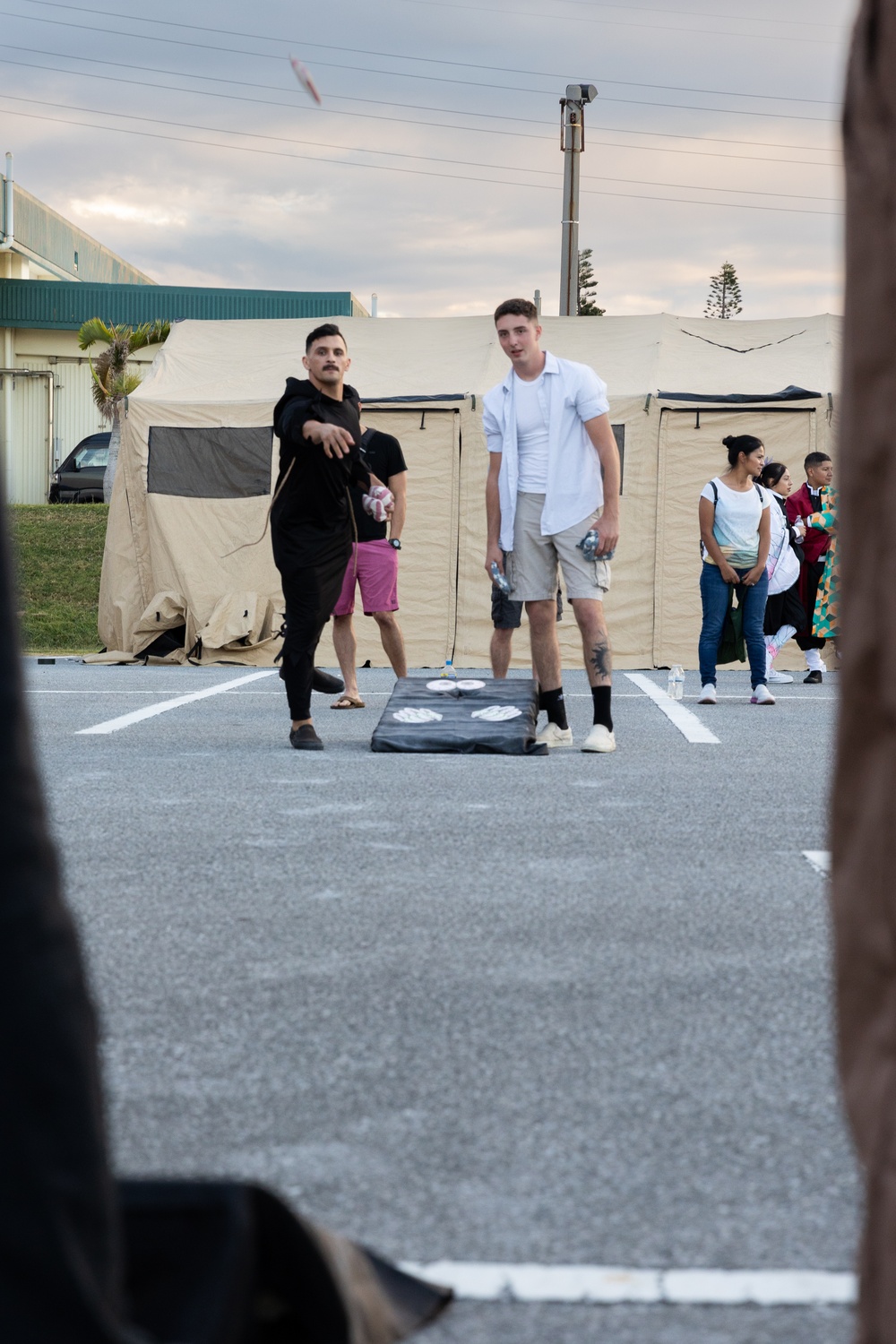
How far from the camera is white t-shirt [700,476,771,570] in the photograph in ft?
33.3

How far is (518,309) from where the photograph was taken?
7.35 m

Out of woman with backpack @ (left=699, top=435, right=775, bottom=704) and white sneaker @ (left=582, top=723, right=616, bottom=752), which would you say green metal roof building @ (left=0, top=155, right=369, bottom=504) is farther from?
white sneaker @ (left=582, top=723, right=616, bottom=752)

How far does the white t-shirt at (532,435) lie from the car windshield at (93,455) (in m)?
21.6

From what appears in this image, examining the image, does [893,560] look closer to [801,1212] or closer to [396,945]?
[801,1212]

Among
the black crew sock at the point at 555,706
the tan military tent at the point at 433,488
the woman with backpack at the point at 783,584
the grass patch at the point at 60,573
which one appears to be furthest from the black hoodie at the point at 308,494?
the grass patch at the point at 60,573

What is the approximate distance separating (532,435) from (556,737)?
137 centimetres

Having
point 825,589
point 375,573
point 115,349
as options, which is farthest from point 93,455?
point 375,573

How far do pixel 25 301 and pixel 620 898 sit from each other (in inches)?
1200

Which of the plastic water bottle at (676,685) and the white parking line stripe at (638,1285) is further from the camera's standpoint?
the plastic water bottle at (676,685)

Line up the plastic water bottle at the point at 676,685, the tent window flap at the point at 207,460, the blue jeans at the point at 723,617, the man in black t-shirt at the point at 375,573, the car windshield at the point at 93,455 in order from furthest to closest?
the car windshield at the point at 93,455 < the tent window flap at the point at 207,460 < the plastic water bottle at the point at 676,685 < the blue jeans at the point at 723,617 < the man in black t-shirt at the point at 375,573

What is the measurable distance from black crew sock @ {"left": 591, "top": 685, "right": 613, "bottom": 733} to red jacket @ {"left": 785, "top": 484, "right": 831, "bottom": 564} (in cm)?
573

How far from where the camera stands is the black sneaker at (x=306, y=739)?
710cm

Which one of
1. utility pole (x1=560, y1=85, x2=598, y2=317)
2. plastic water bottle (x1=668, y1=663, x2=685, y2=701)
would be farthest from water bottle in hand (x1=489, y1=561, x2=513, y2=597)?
utility pole (x1=560, y1=85, x2=598, y2=317)

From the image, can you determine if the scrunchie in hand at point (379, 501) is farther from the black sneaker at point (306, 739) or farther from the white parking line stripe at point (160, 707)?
the white parking line stripe at point (160, 707)
